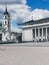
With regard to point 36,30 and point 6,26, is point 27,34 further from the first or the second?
point 6,26

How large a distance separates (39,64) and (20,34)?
113785mm

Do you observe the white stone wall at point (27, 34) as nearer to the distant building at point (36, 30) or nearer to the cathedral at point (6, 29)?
the distant building at point (36, 30)

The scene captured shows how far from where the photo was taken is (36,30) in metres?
108

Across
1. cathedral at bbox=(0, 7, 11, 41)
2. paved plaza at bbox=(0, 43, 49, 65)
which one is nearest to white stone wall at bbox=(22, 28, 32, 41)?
cathedral at bbox=(0, 7, 11, 41)

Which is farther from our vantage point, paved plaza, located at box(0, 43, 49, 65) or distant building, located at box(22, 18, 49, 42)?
distant building, located at box(22, 18, 49, 42)

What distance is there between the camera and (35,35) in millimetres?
107500

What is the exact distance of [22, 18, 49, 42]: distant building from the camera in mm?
99963

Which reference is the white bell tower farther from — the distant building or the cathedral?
the distant building

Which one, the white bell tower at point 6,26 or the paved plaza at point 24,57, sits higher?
the white bell tower at point 6,26

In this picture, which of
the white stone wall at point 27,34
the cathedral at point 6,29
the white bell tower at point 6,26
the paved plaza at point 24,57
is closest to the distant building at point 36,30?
the white stone wall at point 27,34

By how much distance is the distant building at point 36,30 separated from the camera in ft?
328

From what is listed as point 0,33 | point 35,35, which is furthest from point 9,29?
point 35,35

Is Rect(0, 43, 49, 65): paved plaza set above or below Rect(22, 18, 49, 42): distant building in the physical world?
below

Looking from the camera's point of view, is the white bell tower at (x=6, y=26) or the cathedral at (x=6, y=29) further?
the white bell tower at (x=6, y=26)
